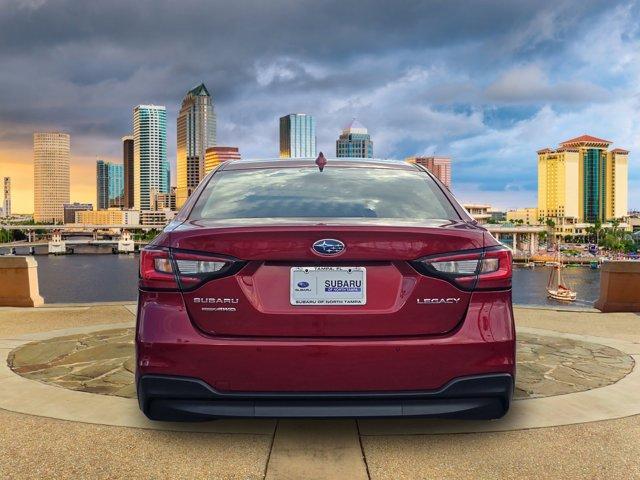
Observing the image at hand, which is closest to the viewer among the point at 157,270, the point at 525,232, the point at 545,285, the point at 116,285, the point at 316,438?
the point at 157,270

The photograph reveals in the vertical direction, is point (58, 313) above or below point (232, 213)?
below

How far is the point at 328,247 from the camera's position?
283 centimetres

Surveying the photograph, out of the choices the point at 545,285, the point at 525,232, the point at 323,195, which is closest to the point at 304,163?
the point at 323,195

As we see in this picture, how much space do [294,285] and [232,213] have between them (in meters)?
0.74

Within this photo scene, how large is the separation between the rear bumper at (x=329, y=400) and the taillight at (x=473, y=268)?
1.48 feet

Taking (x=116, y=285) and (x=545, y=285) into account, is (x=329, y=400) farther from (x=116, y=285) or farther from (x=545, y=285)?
(x=545, y=285)

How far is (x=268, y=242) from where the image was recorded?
9.30ft

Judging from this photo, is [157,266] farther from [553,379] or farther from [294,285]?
[553,379]

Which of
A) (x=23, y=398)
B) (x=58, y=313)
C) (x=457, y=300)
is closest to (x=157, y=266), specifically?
(x=457, y=300)

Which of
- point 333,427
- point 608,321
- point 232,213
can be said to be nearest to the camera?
point 232,213

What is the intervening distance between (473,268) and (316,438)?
1363mm

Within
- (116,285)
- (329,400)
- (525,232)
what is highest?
(525,232)

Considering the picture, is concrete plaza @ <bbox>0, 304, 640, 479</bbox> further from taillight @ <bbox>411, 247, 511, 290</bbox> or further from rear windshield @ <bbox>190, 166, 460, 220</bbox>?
rear windshield @ <bbox>190, 166, 460, 220</bbox>

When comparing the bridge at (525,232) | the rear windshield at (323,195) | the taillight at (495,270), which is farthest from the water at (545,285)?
the taillight at (495,270)
